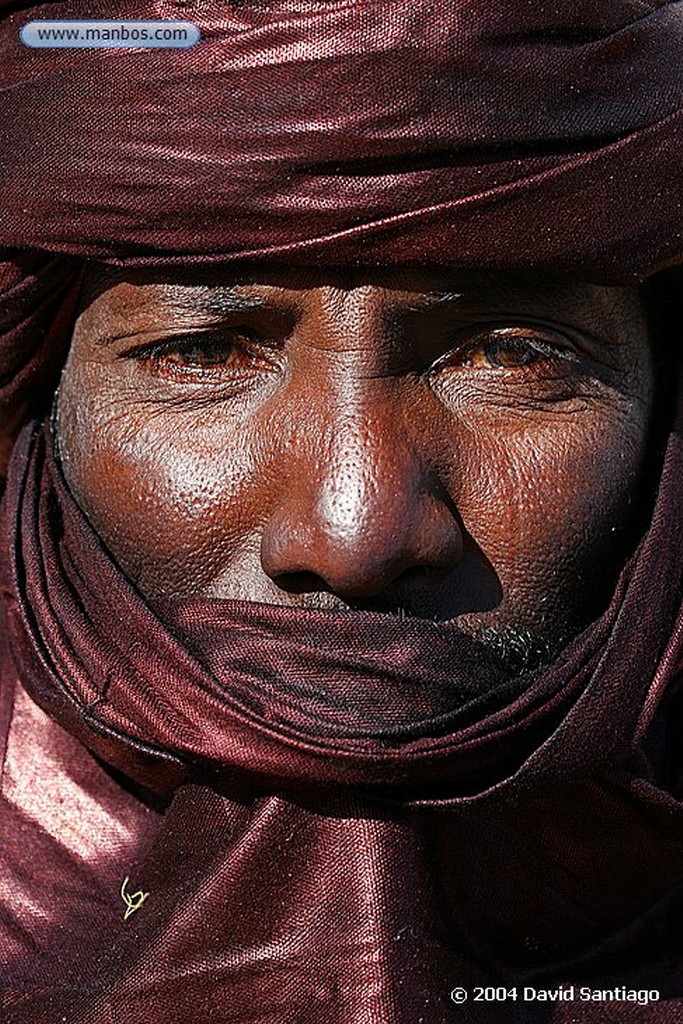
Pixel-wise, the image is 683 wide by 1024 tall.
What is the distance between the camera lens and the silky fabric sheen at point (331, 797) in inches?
95.9

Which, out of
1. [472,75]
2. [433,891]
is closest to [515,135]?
[472,75]

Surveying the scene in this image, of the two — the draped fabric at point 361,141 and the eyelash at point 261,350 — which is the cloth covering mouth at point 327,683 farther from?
the draped fabric at point 361,141

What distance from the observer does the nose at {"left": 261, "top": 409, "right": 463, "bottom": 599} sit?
246 centimetres

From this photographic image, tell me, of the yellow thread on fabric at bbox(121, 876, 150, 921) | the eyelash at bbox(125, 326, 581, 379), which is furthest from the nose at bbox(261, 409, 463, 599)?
the yellow thread on fabric at bbox(121, 876, 150, 921)

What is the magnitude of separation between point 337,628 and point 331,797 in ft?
0.78

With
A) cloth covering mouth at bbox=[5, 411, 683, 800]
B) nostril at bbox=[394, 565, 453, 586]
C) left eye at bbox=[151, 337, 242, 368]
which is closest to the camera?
cloth covering mouth at bbox=[5, 411, 683, 800]

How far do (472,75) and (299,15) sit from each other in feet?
0.81

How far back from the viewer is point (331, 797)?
8.20ft

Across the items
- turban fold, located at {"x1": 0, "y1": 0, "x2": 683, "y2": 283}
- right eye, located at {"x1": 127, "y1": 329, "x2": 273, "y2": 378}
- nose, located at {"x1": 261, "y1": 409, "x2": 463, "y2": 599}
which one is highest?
turban fold, located at {"x1": 0, "y1": 0, "x2": 683, "y2": 283}

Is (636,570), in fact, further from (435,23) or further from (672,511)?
(435,23)

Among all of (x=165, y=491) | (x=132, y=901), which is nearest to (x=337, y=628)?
(x=165, y=491)

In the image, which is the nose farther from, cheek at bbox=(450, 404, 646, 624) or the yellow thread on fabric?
the yellow thread on fabric

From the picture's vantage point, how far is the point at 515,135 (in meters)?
2.47

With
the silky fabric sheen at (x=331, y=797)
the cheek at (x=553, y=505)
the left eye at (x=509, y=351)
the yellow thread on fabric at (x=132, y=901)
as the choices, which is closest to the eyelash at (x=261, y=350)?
the left eye at (x=509, y=351)
